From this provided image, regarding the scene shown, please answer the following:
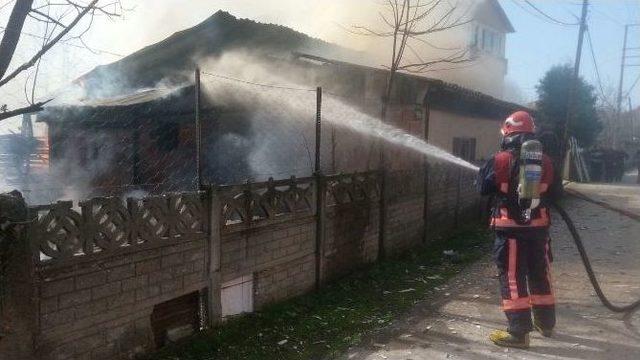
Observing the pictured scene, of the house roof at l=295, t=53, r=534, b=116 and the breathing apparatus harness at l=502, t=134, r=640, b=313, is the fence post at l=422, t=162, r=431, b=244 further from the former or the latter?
the breathing apparatus harness at l=502, t=134, r=640, b=313

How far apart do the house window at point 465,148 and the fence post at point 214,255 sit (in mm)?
8969

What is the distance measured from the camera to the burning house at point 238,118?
372 inches

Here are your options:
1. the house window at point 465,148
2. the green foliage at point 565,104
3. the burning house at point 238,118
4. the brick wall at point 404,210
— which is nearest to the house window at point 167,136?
the burning house at point 238,118

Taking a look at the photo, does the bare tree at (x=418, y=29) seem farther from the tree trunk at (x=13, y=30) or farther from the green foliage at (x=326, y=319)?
the tree trunk at (x=13, y=30)

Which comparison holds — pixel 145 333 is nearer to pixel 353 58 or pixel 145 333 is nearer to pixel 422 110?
pixel 422 110

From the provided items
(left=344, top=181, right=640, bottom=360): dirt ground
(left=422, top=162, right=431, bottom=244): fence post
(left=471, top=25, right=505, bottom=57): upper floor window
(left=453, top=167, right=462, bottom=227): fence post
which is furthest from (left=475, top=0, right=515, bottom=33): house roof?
(left=344, top=181, right=640, bottom=360): dirt ground

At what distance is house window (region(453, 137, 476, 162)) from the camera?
12645mm

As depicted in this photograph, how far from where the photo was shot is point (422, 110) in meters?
10.6

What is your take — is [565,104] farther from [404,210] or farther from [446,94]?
[404,210]

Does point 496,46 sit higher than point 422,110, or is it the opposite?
point 496,46

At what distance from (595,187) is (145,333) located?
66.2ft

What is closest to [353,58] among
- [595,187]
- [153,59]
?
[153,59]

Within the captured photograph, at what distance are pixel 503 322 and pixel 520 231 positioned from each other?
1.08 metres

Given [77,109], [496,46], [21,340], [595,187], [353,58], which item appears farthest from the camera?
[496,46]
